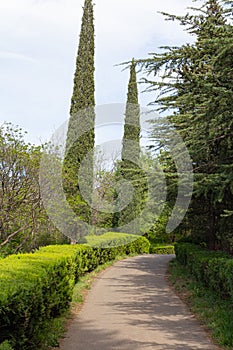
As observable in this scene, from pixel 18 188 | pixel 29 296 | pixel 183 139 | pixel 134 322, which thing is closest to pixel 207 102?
pixel 183 139

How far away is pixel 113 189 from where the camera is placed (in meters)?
29.2

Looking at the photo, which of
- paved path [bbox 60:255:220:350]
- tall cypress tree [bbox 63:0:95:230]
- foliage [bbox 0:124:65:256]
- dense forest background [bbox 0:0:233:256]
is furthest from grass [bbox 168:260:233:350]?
tall cypress tree [bbox 63:0:95:230]

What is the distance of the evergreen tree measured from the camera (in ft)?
26.7

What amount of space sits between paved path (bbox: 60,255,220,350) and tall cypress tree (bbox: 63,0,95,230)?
5220 mm

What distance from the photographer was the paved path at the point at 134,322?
5.62 meters

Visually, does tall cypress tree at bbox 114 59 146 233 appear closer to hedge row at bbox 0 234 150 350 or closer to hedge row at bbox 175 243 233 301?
hedge row at bbox 175 243 233 301

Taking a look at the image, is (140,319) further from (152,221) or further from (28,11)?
(152,221)

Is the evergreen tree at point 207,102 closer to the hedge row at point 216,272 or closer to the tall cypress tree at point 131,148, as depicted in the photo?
the hedge row at point 216,272

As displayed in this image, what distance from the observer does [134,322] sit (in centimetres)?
698

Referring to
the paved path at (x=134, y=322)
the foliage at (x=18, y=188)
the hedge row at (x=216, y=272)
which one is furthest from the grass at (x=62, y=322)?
the foliage at (x=18, y=188)

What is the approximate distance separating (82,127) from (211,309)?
35.6ft

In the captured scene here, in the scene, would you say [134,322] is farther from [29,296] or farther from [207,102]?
[207,102]

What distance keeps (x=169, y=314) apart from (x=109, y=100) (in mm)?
14760

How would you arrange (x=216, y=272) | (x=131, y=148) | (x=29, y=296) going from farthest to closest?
(x=131, y=148), (x=216, y=272), (x=29, y=296)
